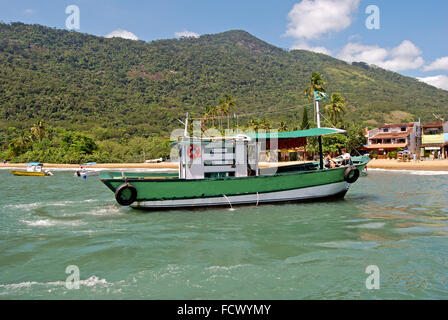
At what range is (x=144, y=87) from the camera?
143875 mm

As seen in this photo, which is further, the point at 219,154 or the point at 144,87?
the point at 144,87

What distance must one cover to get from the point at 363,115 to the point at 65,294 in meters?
122

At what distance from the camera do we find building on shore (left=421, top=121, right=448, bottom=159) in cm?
4981

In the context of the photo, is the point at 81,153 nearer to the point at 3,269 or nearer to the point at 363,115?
the point at 3,269

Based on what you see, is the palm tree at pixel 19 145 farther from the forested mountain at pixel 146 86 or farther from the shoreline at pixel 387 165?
the forested mountain at pixel 146 86

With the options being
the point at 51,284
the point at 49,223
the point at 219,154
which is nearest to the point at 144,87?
the point at 219,154

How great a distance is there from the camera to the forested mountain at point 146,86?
9719 cm

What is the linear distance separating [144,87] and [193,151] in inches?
5377

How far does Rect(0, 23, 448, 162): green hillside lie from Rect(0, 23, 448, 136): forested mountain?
334 millimetres

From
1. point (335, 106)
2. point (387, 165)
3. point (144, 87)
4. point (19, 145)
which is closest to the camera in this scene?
point (387, 165)

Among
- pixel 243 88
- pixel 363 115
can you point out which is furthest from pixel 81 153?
pixel 243 88

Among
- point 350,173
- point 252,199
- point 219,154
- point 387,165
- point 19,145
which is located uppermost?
point 19,145

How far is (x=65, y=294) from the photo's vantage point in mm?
6062

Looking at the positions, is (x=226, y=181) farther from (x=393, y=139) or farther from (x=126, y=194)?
(x=393, y=139)
